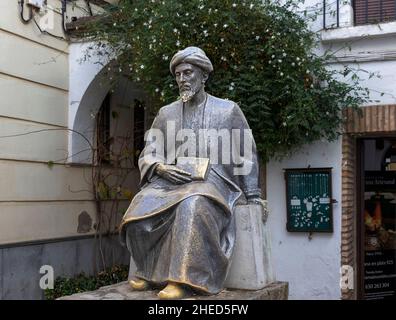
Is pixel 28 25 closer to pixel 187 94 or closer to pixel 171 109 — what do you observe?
pixel 171 109

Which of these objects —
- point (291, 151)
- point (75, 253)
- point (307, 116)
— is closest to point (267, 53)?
point (307, 116)

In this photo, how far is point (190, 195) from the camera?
155 inches

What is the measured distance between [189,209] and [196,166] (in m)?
0.41

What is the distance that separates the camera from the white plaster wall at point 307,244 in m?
6.59

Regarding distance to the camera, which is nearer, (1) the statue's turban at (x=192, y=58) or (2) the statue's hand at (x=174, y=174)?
(2) the statue's hand at (x=174, y=174)

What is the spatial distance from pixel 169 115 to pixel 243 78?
1888 millimetres

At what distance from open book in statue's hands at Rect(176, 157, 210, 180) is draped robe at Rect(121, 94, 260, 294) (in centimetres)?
5

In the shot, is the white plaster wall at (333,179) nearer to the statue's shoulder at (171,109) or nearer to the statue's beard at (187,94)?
the statue's shoulder at (171,109)

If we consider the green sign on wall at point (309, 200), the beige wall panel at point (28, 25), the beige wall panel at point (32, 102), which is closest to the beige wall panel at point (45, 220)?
the beige wall panel at point (32, 102)

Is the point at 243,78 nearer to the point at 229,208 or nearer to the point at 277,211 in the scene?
the point at 277,211

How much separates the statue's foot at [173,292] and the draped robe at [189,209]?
0.18 ft

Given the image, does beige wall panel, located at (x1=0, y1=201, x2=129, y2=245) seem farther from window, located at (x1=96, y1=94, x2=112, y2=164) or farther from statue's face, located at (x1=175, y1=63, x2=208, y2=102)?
statue's face, located at (x1=175, y1=63, x2=208, y2=102)

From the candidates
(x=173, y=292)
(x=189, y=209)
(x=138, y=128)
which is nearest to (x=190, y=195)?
(x=189, y=209)

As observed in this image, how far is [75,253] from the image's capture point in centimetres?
779
